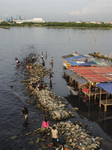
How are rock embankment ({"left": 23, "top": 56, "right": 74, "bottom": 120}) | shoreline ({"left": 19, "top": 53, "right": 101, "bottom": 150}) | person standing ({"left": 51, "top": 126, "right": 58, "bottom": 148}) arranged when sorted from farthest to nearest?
rock embankment ({"left": 23, "top": 56, "right": 74, "bottom": 120}) < shoreline ({"left": 19, "top": 53, "right": 101, "bottom": 150}) < person standing ({"left": 51, "top": 126, "right": 58, "bottom": 148})

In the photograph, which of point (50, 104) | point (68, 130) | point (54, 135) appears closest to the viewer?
point (54, 135)

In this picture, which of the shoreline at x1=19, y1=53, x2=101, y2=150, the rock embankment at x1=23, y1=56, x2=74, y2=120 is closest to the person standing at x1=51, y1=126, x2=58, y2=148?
the shoreline at x1=19, y1=53, x2=101, y2=150

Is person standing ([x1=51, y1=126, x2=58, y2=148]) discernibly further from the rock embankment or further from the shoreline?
the rock embankment

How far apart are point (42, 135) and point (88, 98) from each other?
39.7 ft

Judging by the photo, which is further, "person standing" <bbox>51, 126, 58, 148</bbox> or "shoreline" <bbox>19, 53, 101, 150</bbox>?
"shoreline" <bbox>19, 53, 101, 150</bbox>

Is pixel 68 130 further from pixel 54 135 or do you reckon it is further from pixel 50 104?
pixel 50 104

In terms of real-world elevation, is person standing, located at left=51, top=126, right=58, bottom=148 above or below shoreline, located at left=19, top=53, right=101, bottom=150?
above

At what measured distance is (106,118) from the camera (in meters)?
22.0

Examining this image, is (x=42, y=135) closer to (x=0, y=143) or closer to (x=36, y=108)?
(x=0, y=143)

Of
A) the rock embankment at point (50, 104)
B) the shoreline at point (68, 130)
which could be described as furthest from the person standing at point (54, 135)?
the rock embankment at point (50, 104)

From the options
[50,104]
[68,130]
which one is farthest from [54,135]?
[50,104]

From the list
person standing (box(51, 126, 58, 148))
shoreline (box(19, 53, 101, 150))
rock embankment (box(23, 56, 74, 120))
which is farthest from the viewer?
rock embankment (box(23, 56, 74, 120))

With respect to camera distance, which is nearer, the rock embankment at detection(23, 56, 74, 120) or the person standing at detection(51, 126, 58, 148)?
the person standing at detection(51, 126, 58, 148)

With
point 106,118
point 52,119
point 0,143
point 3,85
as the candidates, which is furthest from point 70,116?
point 3,85
